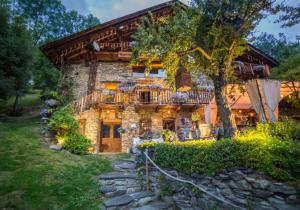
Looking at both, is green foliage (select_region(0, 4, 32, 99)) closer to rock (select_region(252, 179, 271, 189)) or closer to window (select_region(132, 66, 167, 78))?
window (select_region(132, 66, 167, 78))

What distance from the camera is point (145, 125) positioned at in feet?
43.1

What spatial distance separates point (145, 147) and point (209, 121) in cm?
322

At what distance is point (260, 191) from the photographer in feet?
10.6

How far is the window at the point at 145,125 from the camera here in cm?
1302

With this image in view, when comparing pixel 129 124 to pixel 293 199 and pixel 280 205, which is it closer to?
pixel 280 205

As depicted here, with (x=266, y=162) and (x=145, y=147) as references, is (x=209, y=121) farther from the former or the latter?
(x=266, y=162)

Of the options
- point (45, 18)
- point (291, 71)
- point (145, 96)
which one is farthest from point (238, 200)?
point (45, 18)

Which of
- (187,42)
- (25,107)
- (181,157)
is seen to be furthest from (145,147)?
(25,107)

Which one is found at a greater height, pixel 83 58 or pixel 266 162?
pixel 83 58

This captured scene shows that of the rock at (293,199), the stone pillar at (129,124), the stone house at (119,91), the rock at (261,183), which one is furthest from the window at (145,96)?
the rock at (293,199)

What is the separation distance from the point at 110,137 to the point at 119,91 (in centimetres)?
336

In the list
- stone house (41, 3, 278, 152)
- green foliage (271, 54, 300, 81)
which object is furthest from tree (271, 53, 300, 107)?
stone house (41, 3, 278, 152)

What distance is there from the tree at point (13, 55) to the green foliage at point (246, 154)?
10627 millimetres

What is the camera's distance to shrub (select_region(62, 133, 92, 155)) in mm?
9062
